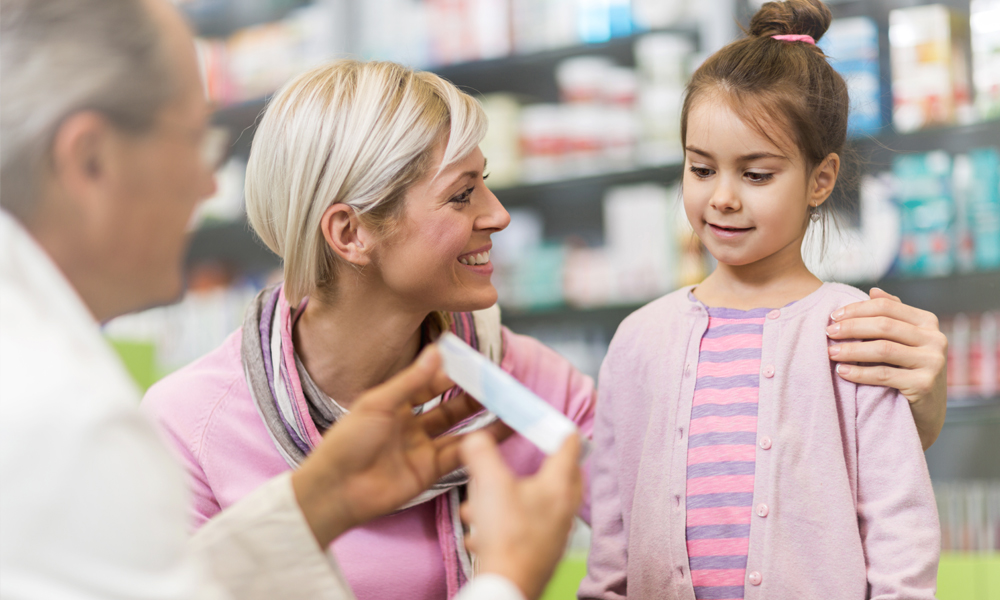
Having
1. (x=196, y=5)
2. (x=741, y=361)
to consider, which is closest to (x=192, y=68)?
(x=741, y=361)

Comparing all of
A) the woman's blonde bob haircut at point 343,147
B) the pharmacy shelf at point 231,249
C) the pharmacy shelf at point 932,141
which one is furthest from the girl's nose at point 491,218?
the pharmacy shelf at point 231,249

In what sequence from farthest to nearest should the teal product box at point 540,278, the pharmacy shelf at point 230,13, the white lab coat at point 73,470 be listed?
the pharmacy shelf at point 230,13
the teal product box at point 540,278
the white lab coat at point 73,470

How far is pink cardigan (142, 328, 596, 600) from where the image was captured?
1.43 metres

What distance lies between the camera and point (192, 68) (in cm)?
89

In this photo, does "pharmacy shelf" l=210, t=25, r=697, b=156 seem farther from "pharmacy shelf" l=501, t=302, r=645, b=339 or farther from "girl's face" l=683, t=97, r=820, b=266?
"girl's face" l=683, t=97, r=820, b=266

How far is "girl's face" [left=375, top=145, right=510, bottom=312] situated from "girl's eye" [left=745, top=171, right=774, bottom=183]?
450 mm

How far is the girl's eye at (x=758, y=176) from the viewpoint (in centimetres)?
128

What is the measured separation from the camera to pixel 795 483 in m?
1.21

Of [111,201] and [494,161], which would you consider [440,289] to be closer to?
[111,201]

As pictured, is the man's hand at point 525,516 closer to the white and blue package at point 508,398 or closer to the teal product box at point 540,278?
the white and blue package at point 508,398

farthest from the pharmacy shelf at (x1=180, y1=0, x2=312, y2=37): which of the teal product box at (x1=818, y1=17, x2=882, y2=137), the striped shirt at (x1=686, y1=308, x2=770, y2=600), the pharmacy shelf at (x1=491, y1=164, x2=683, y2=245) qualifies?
the striped shirt at (x1=686, y1=308, x2=770, y2=600)

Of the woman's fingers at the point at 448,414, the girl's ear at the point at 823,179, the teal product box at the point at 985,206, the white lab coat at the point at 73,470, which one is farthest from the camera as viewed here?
the teal product box at the point at 985,206

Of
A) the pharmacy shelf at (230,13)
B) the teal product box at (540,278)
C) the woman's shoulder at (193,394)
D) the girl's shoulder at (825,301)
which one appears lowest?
the teal product box at (540,278)

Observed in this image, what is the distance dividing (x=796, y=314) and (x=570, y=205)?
1856 millimetres
